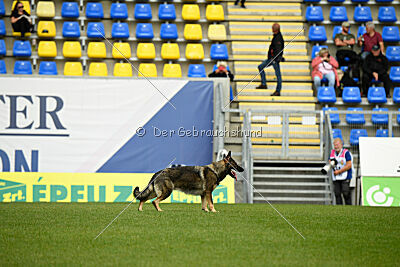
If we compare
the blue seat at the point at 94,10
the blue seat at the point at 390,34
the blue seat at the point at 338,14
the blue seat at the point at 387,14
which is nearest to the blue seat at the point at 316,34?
the blue seat at the point at 338,14

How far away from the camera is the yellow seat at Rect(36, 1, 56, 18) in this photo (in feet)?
71.0

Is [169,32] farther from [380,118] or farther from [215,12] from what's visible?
[380,118]

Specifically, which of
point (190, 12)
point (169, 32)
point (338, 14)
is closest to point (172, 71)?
point (169, 32)

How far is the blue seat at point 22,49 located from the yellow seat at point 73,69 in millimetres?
1291

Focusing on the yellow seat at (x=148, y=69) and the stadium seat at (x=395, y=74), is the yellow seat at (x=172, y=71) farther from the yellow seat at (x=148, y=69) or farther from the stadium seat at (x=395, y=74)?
the stadium seat at (x=395, y=74)

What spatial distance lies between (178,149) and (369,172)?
4.62m

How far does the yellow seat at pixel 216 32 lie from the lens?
70.2ft

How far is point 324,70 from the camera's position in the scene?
19.9m

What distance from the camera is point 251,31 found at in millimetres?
22172

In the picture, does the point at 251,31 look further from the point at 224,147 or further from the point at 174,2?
the point at 224,147

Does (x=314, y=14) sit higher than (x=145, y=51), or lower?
higher

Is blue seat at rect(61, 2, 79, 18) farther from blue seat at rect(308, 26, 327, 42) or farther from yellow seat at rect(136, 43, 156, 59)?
blue seat at rect(308, 26, 327, 42)

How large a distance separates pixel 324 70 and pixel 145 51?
5.45 m

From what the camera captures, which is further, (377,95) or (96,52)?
(96,52)
